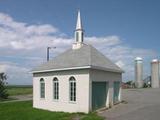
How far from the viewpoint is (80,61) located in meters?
21.8

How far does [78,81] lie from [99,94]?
2.27 meters

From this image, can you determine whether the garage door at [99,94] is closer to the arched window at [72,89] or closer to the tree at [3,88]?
the arched window at [72,89]

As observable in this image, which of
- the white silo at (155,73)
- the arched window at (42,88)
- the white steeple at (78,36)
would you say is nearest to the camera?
the arched window at (42,88)

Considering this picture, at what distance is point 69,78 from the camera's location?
71.4 ft

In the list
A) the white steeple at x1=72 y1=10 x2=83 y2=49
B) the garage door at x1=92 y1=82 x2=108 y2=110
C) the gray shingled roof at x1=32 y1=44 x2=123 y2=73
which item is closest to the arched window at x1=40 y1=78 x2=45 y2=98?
the gray shingled roof at x1=32 y1=44 x2=123 y2=73

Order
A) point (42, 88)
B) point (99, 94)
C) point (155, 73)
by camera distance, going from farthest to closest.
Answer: point (155, 73) < point (42, 88) < point (99, 94)

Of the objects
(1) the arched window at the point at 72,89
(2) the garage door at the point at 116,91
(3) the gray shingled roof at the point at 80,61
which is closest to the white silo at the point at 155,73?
(2) the garage door at the point at 116,91

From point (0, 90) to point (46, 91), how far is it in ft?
54.9

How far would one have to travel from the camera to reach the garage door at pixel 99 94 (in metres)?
21.4

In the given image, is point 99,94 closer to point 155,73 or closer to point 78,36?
point 78,36

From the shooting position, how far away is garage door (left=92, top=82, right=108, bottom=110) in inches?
841

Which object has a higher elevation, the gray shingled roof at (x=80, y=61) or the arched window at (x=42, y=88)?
the gray shingled roof at (x=80, y=61)

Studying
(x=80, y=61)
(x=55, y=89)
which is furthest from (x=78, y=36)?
(x=55, y=89)

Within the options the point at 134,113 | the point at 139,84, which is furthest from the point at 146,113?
the point at 139,84
